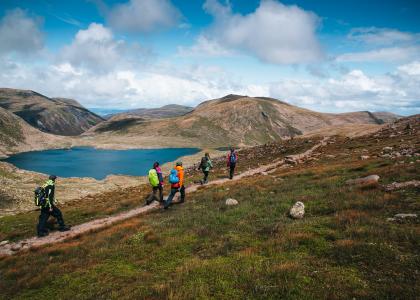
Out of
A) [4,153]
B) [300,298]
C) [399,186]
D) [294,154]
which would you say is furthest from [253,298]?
[4,153]

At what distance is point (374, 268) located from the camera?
9.28 meters

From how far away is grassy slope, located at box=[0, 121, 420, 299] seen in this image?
8820 millimetres

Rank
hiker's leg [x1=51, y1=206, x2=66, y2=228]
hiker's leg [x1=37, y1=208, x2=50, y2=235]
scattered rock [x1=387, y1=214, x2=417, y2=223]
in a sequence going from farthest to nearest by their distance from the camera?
hiker's leg [x1=37, y1=208, x2=50, y2=235] < hiker's leg [x1=51, y1=206, x2=66, y2=228] < scattered rock [x1=387, y1=214, x2=417, y2=223]

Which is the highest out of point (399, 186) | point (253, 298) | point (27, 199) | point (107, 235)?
point (399, 186)

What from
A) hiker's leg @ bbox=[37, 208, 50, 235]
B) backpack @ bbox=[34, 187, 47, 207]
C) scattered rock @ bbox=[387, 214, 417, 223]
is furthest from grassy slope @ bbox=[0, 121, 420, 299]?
hiker's leg @ bbox=[37, 208, 50, 235]

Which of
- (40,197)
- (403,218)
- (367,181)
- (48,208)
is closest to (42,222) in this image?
(48,208)

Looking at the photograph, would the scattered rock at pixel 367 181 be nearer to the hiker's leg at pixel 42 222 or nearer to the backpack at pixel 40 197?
the backpack at pixel 40 197

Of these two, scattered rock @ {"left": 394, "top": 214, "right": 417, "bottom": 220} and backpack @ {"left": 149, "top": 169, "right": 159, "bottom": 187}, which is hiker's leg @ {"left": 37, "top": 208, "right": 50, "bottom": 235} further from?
scattered rock @ {"left": 394, "top": 214, "right": 417, "bottom": 220}

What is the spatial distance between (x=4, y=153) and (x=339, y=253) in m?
230

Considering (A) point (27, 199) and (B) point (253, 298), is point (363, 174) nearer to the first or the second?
(B) point (253, 298)

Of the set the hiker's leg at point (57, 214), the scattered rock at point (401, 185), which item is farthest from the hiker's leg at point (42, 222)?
the scattered rock at point (401, 185)

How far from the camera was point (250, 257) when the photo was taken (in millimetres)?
11078

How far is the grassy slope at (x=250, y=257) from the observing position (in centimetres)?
882

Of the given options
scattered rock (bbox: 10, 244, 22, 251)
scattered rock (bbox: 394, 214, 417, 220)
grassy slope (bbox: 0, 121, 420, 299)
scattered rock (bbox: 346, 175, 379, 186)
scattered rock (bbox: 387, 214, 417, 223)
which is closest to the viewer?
grassy slope (bbox: 0, 121, 420, 299)
